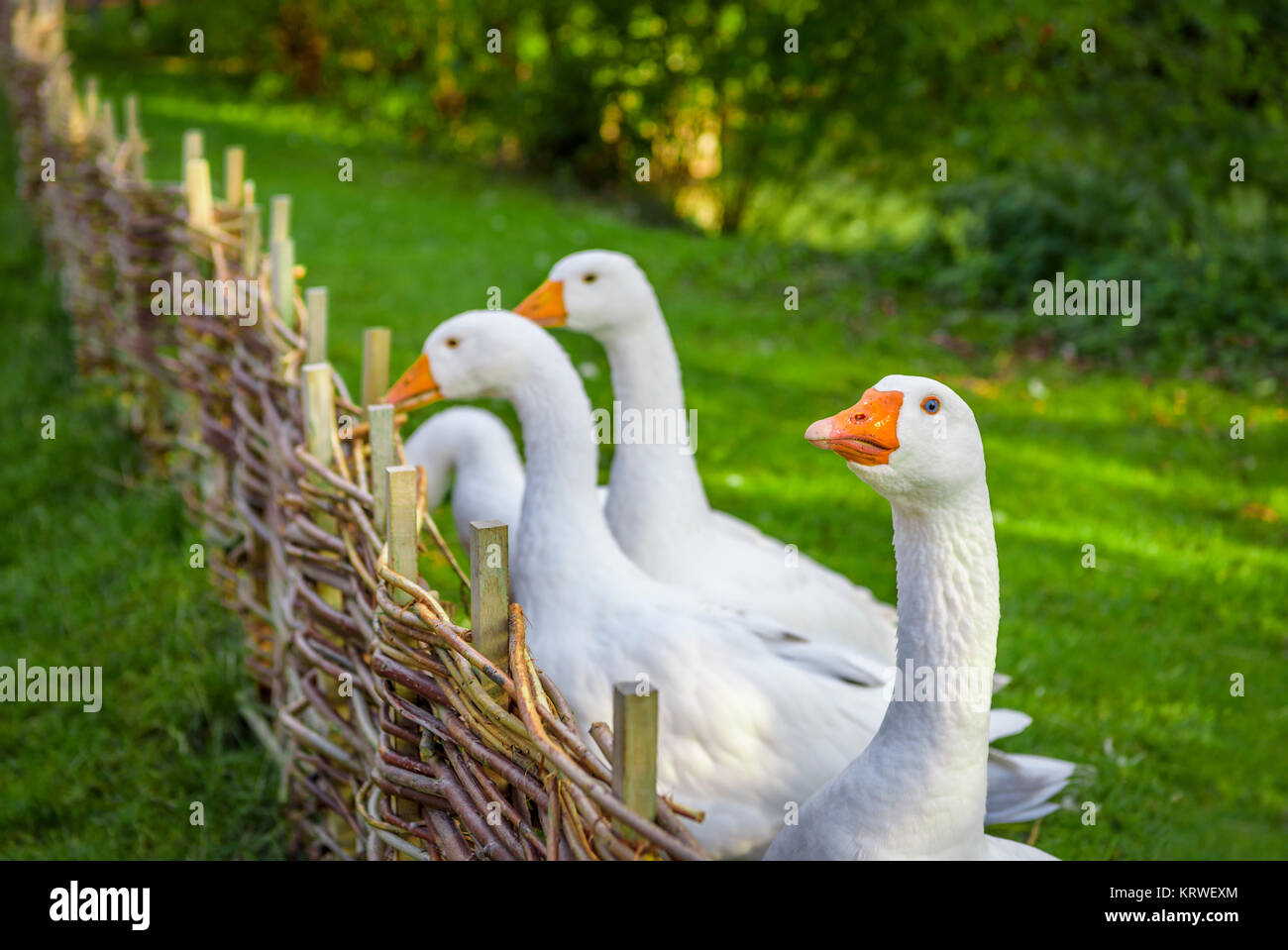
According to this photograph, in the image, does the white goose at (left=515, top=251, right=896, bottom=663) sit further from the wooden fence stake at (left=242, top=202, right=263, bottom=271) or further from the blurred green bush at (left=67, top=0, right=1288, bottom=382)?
the blurred green bush at (left=67, top=0, right=1288, bottom=382)

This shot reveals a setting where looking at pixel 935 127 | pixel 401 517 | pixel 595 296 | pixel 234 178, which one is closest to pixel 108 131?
pixel 234 178

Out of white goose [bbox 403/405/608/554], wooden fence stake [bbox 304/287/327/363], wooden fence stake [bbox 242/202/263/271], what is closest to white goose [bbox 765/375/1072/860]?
wooden fence stake [bbox 304/287/327/363]

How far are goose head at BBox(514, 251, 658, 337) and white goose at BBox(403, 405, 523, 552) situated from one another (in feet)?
2.38

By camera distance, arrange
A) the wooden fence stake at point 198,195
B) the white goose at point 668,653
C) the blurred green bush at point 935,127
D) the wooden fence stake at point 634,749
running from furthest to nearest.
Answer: the blurred green bush at point 935,127
the wooden fence stake at point 198,195
the white goose at point 668,653
the wooden fence stake at point 634,749

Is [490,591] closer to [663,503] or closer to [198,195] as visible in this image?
[663,503]

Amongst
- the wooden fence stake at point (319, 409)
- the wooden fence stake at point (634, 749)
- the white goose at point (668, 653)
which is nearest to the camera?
the wooden fence stake at point (634, 749)

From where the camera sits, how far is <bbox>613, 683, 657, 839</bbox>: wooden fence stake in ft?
5.99

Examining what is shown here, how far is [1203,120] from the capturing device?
28.8ft

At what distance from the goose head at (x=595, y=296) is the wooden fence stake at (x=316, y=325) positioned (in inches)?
27.7

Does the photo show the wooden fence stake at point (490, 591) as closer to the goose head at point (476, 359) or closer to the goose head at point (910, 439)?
the goose head at point (910, 439)

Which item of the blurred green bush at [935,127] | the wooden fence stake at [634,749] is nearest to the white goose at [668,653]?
the wooden fence stake at [634,749]

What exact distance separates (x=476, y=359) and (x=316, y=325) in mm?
524

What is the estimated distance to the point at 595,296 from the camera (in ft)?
12.9

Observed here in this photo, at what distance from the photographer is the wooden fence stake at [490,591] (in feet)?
7.12
